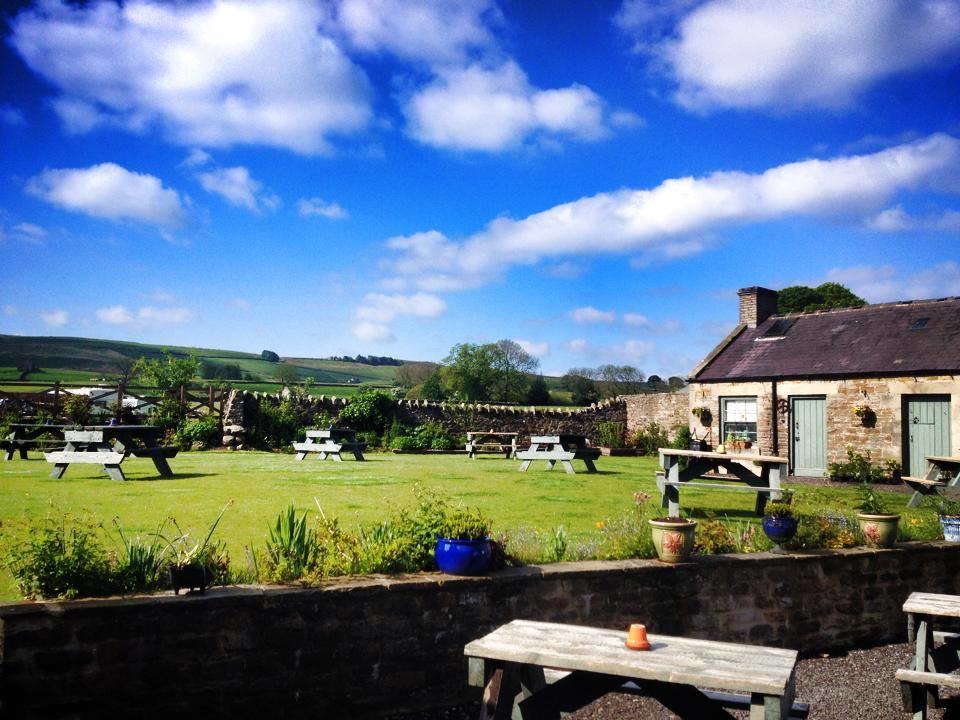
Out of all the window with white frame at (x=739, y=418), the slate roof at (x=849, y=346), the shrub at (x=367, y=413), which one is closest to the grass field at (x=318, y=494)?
the slate roof at (x=849, y=346)

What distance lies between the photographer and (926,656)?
5656mm

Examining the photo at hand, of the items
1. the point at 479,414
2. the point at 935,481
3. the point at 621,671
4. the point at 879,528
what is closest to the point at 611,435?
the point at 479,414

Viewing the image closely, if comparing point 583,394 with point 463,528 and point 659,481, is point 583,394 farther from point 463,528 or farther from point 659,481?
point 463,528

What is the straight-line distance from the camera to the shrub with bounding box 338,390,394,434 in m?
24.5

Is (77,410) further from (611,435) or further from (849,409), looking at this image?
(849,409)

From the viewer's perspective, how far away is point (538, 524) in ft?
29.8

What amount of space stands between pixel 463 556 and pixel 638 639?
2015 mm

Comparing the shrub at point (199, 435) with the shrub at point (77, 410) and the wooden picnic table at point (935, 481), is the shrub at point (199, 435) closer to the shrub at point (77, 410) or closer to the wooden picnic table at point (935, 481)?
the shrub at point (77, 410)

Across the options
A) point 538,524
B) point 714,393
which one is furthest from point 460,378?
point 538,524

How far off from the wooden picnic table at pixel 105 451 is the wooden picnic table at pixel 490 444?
9271 millimetres

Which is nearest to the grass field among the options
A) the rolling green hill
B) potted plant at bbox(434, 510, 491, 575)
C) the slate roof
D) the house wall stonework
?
potted plant at bbox(434, 510, 491, 575)

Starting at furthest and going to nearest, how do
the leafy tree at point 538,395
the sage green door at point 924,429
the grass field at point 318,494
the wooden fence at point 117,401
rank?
the leafy tree at point 538,395, the wooden fence at point 117,401, the sage green door at point 924,429, the grass field at point 318,494

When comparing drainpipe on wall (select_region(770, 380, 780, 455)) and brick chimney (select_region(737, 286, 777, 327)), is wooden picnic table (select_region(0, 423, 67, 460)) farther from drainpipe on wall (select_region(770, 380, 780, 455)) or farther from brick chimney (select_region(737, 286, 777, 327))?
brick chimney (select_region(737, 286, 777, 327))

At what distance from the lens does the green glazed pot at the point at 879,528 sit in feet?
25.1
